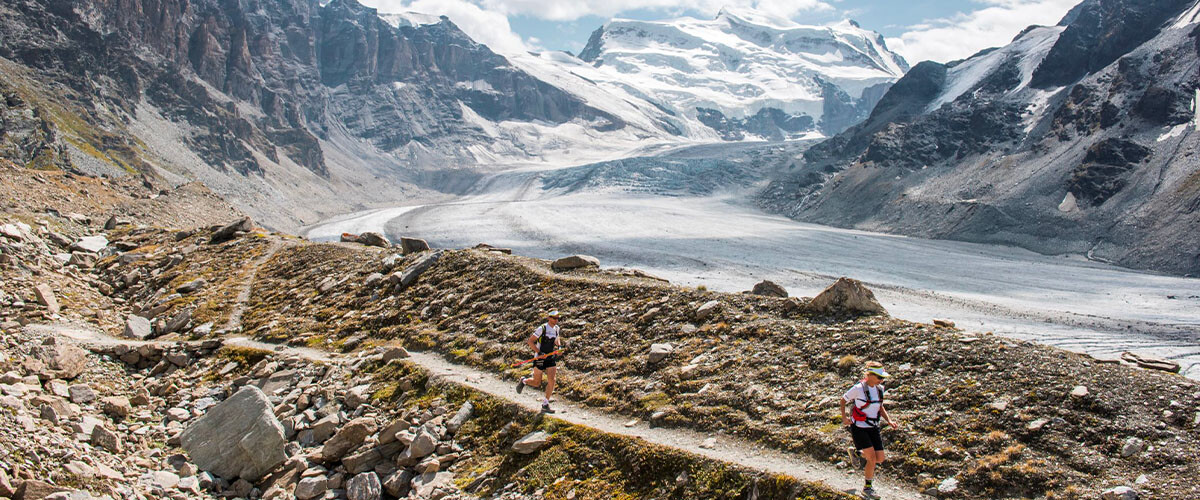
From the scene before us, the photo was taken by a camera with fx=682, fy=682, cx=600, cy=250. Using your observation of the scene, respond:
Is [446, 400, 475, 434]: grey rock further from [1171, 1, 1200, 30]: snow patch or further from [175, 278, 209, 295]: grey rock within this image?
[1171, 1, 1200, 30]: snow patch

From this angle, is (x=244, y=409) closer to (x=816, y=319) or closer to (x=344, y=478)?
(x=344, y=478)

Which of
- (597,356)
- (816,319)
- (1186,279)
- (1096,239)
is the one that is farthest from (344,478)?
(1096,239)

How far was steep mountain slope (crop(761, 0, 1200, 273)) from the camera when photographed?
9762cm

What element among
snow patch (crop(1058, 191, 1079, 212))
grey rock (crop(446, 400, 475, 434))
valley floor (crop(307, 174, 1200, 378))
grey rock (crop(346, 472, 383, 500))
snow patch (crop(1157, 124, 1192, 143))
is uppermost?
snow patch (crop(1157, 124, 1192, 143))

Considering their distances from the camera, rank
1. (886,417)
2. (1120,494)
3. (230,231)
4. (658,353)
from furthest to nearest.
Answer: (230,231), (658,353), (886,417), (1120,494)

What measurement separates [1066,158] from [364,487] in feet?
463

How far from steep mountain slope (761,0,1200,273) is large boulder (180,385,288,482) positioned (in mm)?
101030

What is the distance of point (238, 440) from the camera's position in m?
13.9

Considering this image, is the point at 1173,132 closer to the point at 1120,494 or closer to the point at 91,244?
the point at 1120,494

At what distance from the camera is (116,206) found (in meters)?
53.6

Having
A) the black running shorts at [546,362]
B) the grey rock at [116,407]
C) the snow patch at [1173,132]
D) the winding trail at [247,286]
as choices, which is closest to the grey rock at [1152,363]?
the black running shorts at [546,362]

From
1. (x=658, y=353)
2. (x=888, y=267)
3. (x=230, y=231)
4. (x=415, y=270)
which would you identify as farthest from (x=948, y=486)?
(x=888, y=267)

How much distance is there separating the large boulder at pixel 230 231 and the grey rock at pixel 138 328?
1439 centimetres

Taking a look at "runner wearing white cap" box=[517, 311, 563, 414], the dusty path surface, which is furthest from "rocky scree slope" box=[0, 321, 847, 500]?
"runner wearing white cap" box=[517, 311, 563, 414]
